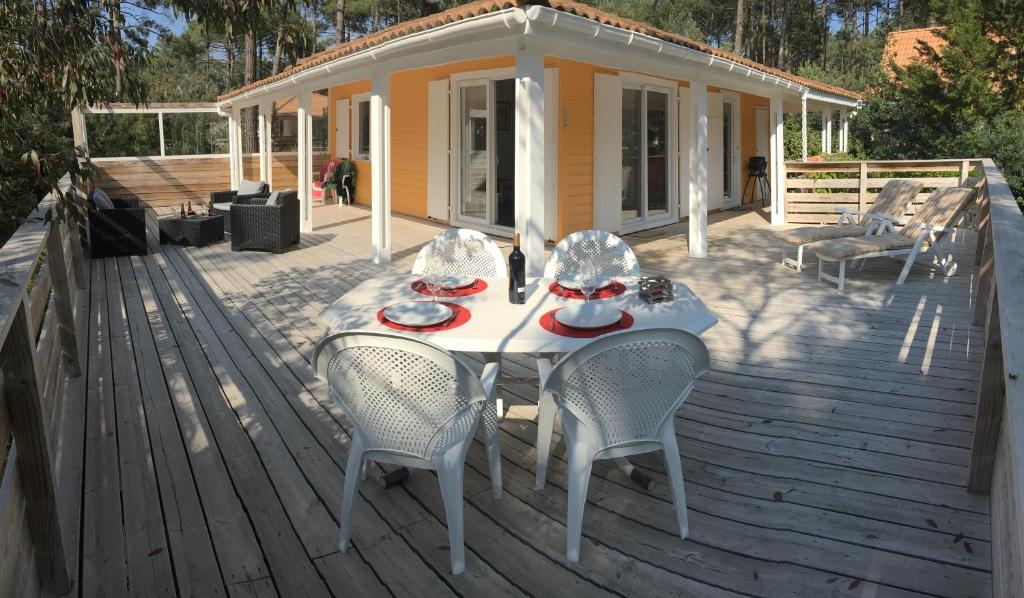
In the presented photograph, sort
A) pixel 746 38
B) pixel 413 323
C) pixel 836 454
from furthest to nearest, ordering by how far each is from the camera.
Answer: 1. pixel 746 38
2. pixel 836 454
3. pixel 413 323

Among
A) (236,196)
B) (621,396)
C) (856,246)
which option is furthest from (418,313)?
(236,196)

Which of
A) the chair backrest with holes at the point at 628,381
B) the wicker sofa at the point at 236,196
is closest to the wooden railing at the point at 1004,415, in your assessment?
the chair backrest with holes at the point at 628,381

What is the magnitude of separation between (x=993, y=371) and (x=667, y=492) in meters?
1.15

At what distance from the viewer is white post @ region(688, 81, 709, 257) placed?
7.57m

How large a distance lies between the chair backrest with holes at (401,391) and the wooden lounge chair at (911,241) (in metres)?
4.58

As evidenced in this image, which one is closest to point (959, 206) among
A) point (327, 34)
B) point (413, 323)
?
point (413, 323)

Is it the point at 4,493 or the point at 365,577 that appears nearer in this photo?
the point at 4,493

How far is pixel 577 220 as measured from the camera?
8.59m

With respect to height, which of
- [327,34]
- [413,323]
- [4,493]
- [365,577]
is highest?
[327,34]

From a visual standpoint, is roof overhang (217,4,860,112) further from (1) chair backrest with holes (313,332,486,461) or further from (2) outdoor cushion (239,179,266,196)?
(1) chair backrest with holes (313,332,486,461)

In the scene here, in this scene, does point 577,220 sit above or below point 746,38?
below

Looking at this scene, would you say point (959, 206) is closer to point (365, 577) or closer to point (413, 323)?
point (413, 323)

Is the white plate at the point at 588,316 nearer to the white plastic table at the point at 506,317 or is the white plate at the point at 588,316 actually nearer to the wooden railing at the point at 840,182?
the white plastic table at the point at 506,317

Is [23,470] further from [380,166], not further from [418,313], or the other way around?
[380,166]
